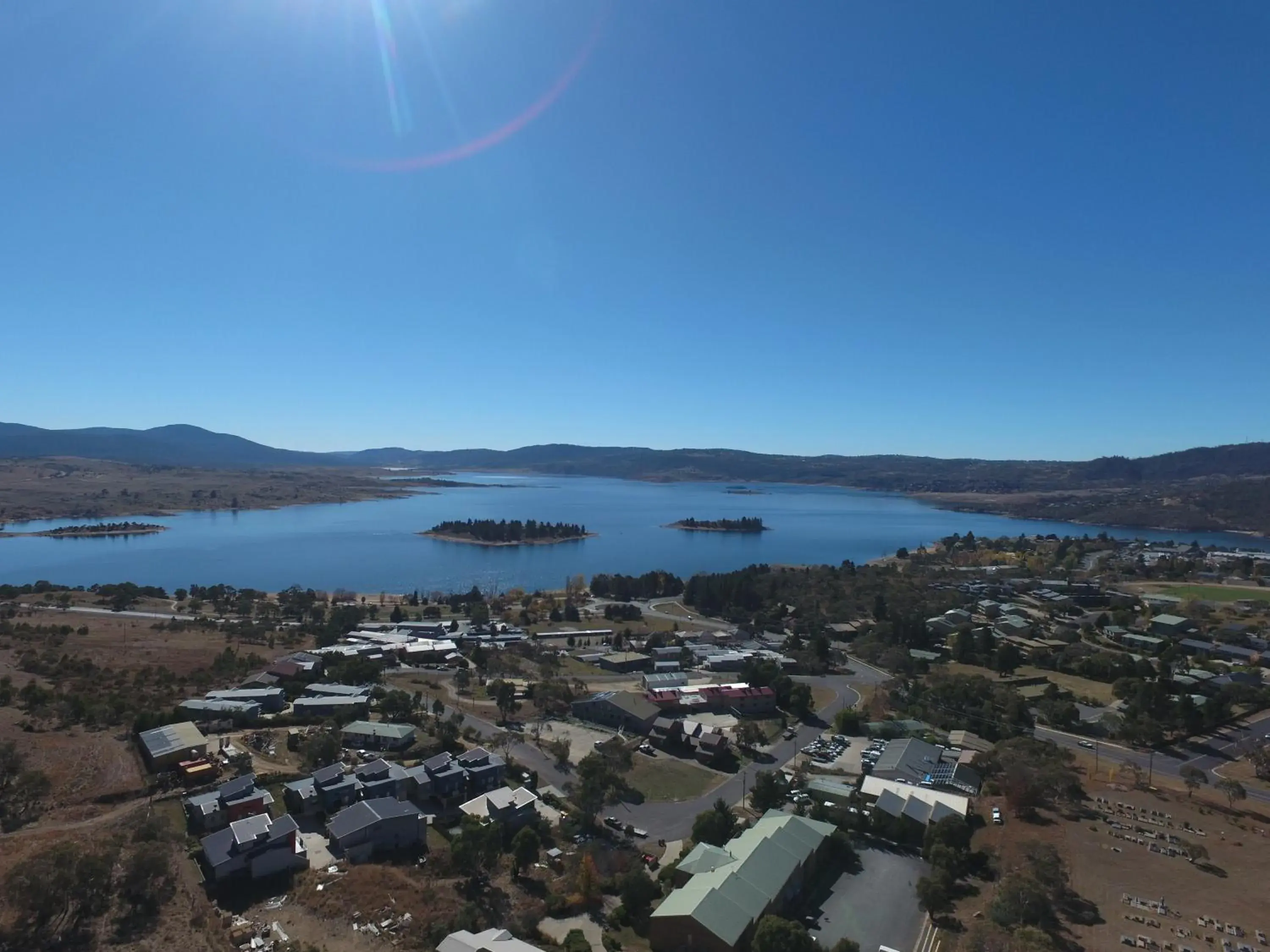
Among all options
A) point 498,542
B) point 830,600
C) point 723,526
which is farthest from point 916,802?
point 723,526

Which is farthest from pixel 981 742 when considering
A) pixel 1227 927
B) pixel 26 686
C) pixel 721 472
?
pixel 721 472

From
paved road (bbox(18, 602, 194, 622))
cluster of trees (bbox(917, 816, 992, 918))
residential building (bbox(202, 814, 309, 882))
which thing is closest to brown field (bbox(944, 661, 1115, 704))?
cluster of trees (bbox(917, 816, 992, 918))

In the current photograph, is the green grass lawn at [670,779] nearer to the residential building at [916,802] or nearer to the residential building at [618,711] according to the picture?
the residential building at [618,711]

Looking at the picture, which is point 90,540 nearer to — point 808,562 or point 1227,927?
point 808,562

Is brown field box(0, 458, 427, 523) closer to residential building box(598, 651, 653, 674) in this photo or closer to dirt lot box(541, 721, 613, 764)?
residential building box(598, 651, 653, 674)

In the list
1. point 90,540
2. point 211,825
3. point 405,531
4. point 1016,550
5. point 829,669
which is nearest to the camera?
point 211,825

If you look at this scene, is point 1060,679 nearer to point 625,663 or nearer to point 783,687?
point 783,687
